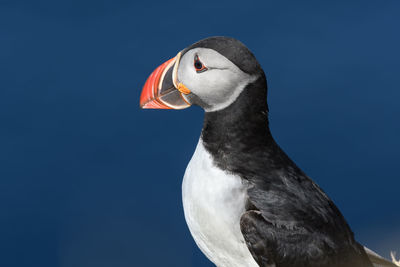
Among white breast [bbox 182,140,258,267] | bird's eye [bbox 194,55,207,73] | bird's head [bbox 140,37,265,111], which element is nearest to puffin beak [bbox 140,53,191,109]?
bird's head [bbox 140,37,265,111]

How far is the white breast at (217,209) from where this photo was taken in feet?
10.1

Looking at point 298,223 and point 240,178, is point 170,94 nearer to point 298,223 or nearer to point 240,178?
point 240,178

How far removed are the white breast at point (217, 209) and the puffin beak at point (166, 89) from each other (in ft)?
0.76

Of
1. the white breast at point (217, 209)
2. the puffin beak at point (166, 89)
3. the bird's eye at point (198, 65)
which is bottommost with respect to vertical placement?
the white breast at point (217, 209)

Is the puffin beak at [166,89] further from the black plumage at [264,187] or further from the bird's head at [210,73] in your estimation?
the black plumage at [264,187]

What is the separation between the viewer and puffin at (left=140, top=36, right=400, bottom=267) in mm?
3024

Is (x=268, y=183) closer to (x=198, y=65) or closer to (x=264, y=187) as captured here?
(x=264, y=187)

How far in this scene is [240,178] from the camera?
311 centimetres

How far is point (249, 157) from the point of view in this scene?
3137mm

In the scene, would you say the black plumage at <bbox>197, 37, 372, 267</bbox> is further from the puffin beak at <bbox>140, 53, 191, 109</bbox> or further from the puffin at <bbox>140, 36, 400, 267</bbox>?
the puffin beak at <bbox>140, 53, 191, 109</bbox>

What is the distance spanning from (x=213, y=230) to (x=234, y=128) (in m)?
0.46

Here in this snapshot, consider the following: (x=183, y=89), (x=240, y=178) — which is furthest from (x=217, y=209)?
(x=183, y=89)

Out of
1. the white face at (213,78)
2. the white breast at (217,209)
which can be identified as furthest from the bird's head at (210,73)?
the white breast at (217,209)

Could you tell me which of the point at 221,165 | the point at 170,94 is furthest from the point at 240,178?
the point at 170,94
